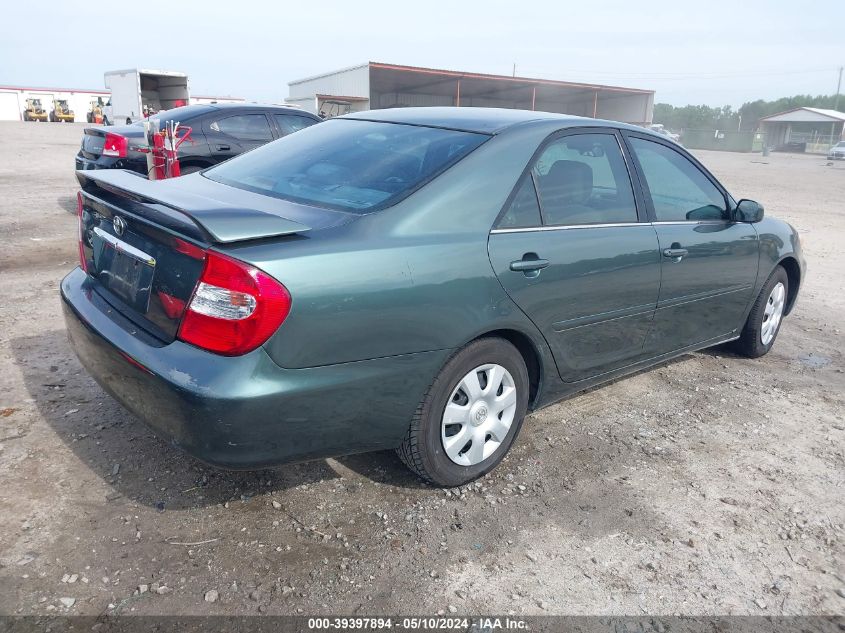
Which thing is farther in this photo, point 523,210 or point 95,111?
point 95,111

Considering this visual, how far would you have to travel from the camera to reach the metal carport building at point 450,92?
87.4 feet

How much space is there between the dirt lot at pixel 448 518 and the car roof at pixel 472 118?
1619 mm

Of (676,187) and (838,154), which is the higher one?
(838,154)

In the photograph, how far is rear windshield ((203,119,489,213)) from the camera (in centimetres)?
275

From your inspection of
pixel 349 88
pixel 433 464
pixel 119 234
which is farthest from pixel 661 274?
pixel 349 88

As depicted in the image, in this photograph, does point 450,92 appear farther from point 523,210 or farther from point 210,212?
point 210,212

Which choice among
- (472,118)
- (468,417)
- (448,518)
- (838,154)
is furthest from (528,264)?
(838,154)

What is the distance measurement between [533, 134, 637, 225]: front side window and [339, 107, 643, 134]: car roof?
0.12 meters

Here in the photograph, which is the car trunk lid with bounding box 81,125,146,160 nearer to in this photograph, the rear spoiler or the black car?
the black car

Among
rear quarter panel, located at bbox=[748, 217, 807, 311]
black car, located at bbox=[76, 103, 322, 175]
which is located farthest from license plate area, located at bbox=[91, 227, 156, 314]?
black car, located at bbox=[76, 103, 322, 175]

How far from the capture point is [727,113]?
8806 cm

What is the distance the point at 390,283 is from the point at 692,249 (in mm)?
2184

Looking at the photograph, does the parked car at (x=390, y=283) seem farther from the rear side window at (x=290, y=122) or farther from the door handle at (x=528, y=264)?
the rear side window at (x=290, y=122)

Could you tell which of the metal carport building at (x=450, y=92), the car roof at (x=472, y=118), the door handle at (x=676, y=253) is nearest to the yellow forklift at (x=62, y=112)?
the metal carport building at (x=450, y=92)
